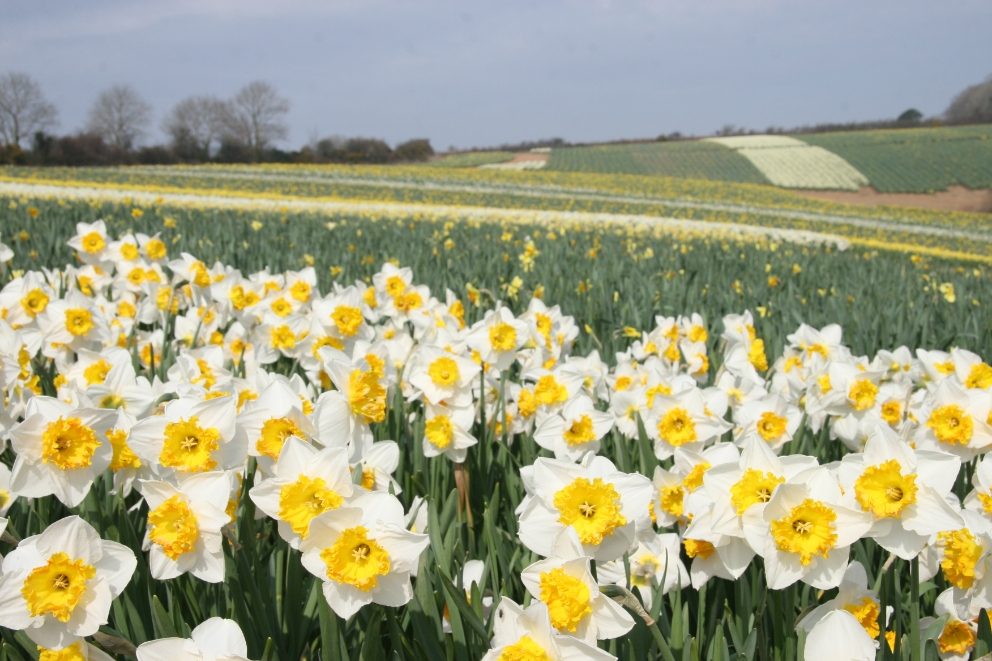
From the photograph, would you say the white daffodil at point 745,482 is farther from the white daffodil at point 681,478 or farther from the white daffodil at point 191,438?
the white daffodil at point 191,438

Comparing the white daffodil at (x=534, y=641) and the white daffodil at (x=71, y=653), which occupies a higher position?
the white daffodil at (x=534, y=641)

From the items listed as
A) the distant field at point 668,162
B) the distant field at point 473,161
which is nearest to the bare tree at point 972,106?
the distant field at point 668,162

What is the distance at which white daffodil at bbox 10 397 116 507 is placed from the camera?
1.24 meters

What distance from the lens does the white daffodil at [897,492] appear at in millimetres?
1118

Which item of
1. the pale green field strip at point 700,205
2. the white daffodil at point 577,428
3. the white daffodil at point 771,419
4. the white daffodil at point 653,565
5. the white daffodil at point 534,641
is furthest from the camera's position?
Result: the pale green field strip at point 700,205

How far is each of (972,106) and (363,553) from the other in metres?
105

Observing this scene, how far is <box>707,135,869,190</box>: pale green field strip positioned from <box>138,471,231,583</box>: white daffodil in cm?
5327

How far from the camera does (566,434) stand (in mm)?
1749

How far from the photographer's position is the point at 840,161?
5544cm

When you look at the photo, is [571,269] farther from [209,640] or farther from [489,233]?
[209,640]

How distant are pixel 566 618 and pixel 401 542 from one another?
0.26 m

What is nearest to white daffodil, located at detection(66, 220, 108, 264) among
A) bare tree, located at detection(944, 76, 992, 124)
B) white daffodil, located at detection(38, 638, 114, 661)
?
white daffodil, located at detection(38, 638, 114, 661)

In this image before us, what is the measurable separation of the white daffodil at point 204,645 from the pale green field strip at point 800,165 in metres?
53.4

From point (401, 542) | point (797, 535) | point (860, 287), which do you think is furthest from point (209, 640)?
point (860, 287)
